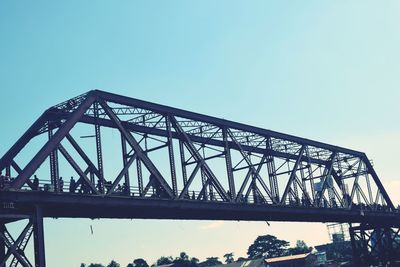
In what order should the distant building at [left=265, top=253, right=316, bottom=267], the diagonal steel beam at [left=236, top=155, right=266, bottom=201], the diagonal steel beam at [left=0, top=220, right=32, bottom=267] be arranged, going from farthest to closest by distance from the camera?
the distant building at [left=265, top=253, right=316, bottom=267] → the diagonal steel beam at [left=236, top=155, right=266, bottom=201] → the diagonal steel beam at [left=0, top=220, right=32, bottom=267]

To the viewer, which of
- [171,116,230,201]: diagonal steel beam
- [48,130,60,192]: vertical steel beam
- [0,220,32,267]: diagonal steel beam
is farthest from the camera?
[171,116,230,201]: diagonal steel beam

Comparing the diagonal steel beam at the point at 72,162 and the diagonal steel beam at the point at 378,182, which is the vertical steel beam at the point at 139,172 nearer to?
the diagonal steel beam at the point at 72,162

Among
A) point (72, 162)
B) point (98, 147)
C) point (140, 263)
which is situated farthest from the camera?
point (140, 263)

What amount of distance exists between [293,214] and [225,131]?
13.3 m

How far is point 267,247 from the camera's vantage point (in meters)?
165

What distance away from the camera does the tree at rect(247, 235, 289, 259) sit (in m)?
163

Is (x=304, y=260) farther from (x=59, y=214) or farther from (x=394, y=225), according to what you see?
(x=59, y=214)

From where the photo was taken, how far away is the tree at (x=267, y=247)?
163000 millimetres

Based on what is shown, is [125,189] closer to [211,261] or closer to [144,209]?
[144,209]

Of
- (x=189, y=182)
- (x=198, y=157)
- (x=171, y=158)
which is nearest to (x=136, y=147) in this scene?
(x=171, y=158)

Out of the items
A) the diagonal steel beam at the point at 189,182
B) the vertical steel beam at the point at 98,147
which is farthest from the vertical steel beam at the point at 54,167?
the diagonal steel beam at the point at 189,182

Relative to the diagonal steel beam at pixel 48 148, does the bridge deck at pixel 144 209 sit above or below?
below

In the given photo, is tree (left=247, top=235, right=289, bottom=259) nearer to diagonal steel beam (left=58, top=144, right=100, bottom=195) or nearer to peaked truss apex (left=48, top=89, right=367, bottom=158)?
peaked truss apex (left=48, top=89, right=367, bottom=158)

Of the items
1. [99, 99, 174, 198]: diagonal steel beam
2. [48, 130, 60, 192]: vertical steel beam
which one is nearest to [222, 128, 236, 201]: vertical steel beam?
[99, 99, 174, 198]: diagonal steel beam
